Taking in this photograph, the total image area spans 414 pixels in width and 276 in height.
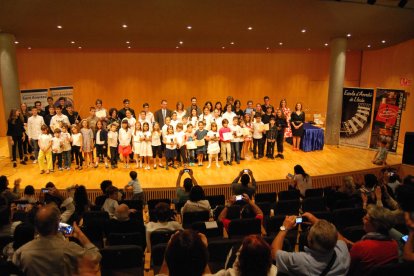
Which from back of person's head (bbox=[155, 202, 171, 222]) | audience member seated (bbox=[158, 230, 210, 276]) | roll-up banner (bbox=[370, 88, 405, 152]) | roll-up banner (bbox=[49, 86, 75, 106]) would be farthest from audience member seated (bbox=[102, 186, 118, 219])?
roll-up banner (bbox=[370, 88, 405, 152])

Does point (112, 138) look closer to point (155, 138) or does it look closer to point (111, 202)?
point (155, 138)

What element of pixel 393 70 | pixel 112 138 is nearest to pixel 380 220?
pixel 112 138

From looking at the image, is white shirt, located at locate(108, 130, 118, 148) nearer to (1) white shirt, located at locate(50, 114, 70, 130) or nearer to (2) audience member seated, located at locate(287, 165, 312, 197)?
(1) white shirt, located at locate(50, 114, 70, 130)

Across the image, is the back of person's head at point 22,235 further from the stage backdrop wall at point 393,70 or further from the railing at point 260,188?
the stage backdrop wall at point 393,70

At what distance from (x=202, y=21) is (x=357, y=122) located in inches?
247

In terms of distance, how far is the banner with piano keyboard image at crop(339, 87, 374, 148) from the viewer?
12141mm

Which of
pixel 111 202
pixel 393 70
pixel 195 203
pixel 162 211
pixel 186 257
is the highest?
pixel 393 70

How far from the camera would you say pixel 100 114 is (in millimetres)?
11547

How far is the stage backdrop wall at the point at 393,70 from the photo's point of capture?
1403cm

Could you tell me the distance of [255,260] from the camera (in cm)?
225

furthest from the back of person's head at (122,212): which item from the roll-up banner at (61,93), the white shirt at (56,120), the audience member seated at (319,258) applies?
the roll-up banner at (61,93)

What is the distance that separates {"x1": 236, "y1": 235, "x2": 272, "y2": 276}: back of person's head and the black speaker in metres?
9.58

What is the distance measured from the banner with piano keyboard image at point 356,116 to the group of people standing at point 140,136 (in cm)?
267

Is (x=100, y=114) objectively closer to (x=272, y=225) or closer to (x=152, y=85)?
(x=152, y=85)
